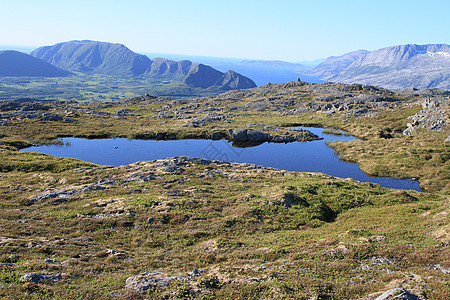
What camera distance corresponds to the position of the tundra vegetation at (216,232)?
57.4 ft

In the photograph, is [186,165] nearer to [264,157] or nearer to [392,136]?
[264,157]

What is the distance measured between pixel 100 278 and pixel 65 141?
96.3 meters

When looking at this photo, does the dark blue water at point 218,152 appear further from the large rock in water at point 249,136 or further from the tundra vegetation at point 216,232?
the tundra vegetation at point 216,232

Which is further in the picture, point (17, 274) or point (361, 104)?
point (361, 104)

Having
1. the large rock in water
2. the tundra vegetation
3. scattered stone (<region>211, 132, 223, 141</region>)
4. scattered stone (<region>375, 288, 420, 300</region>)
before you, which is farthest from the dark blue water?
scattered stone (<region>375, 288, 420, 300</region>)

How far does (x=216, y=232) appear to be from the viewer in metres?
28.9

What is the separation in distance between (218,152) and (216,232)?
58.0m

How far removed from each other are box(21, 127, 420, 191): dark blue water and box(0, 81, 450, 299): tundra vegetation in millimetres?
10289

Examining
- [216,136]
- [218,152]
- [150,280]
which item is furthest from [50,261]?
[216,136]

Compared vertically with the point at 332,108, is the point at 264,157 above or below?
below

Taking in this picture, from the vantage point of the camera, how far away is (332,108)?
5802 inches

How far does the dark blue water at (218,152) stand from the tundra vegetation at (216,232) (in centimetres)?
1029

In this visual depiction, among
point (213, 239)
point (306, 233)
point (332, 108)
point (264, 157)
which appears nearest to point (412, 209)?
point (306, 233)

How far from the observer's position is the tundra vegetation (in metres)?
17.5
